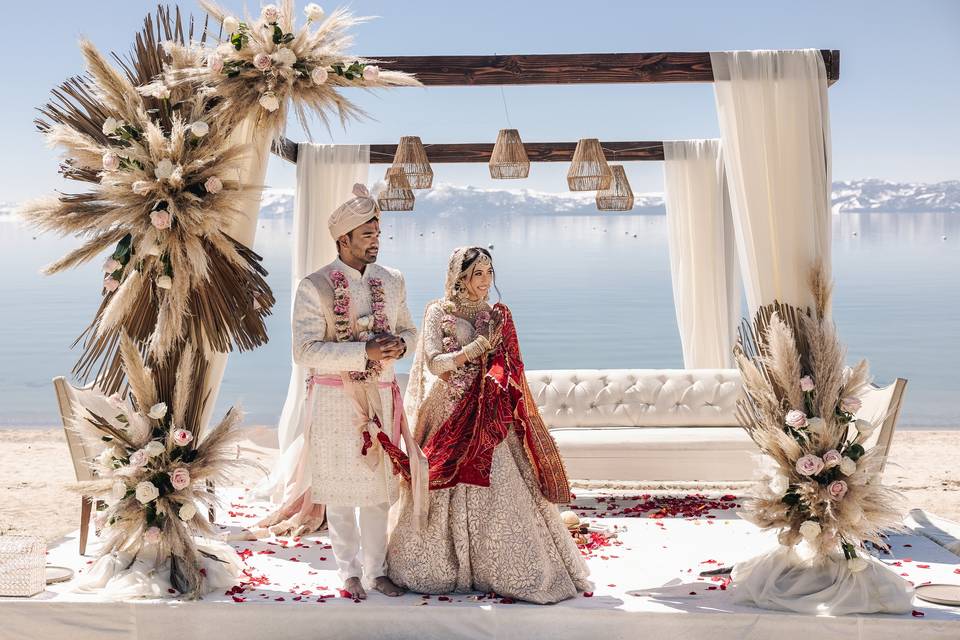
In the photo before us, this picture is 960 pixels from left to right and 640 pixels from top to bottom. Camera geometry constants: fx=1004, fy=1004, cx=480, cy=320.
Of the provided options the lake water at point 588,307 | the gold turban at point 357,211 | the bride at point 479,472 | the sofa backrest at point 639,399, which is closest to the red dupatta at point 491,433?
the bride at point 479,472

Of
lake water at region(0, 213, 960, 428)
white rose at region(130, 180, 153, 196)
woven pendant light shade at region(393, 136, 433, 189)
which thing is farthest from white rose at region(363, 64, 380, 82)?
lake water at region(0, 213, 960, 428)

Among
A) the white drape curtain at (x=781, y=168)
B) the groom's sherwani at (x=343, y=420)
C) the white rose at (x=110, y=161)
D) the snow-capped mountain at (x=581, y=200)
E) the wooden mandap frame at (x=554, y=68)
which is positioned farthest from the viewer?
the snow-capped mountain at (x=581, y=200)

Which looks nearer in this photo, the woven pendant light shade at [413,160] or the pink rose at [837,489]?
the pink rose at [837,489]

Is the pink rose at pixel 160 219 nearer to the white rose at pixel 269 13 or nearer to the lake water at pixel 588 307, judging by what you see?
the white rose at pixel 269 13

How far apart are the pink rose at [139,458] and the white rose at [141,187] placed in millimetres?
1112

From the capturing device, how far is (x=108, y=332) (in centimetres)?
440

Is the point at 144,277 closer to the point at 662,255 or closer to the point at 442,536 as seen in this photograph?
the point at 442,536

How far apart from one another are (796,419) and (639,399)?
9.32 ft

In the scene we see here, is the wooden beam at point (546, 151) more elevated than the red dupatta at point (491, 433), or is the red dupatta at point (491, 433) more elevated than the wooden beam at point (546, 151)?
the wooden beam at point (546, 151)

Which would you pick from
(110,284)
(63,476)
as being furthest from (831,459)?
(63,476)

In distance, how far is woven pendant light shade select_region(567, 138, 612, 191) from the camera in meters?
7.27

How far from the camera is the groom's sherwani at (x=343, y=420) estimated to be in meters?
4.38

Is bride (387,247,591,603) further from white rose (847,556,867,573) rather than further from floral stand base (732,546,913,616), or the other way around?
white rose (847,556,867,573)

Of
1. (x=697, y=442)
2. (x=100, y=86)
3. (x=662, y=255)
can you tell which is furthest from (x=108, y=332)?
(x=662, y=255)
